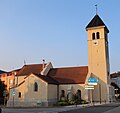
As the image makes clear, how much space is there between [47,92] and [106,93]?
15758 millimetres

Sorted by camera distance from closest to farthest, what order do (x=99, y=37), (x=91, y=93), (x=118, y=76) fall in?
(x=91, y=93), (x=99, y=37), (x=118, y=76)

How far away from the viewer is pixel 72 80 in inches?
2344

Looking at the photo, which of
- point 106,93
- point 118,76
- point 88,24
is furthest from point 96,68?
point 118,76

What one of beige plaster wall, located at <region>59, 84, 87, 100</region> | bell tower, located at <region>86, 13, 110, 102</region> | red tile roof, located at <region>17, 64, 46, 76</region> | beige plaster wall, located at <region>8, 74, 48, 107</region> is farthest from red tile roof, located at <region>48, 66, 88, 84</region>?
beige plaster wall, located at <region>8, 74, 48, 107</region>

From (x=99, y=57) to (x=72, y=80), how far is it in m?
8.99

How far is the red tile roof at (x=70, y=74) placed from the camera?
59.2 m

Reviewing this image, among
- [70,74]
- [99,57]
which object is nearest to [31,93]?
[70,74]

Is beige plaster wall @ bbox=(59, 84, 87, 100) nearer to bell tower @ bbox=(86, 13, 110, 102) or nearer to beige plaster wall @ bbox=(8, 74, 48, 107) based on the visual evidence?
bell tower @ bbox=(86, 13, 110, 102)

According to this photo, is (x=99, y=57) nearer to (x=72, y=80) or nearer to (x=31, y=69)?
(x=72, y=80)

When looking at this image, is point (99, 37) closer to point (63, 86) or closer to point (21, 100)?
point (63, 86)

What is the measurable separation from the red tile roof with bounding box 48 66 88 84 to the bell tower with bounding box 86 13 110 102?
219 centimetres

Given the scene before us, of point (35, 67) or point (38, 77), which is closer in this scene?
point (38, 77)

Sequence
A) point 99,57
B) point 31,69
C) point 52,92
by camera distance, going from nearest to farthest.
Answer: point 52,92
point 99,57
point 31,69

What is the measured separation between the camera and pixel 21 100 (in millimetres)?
54562
